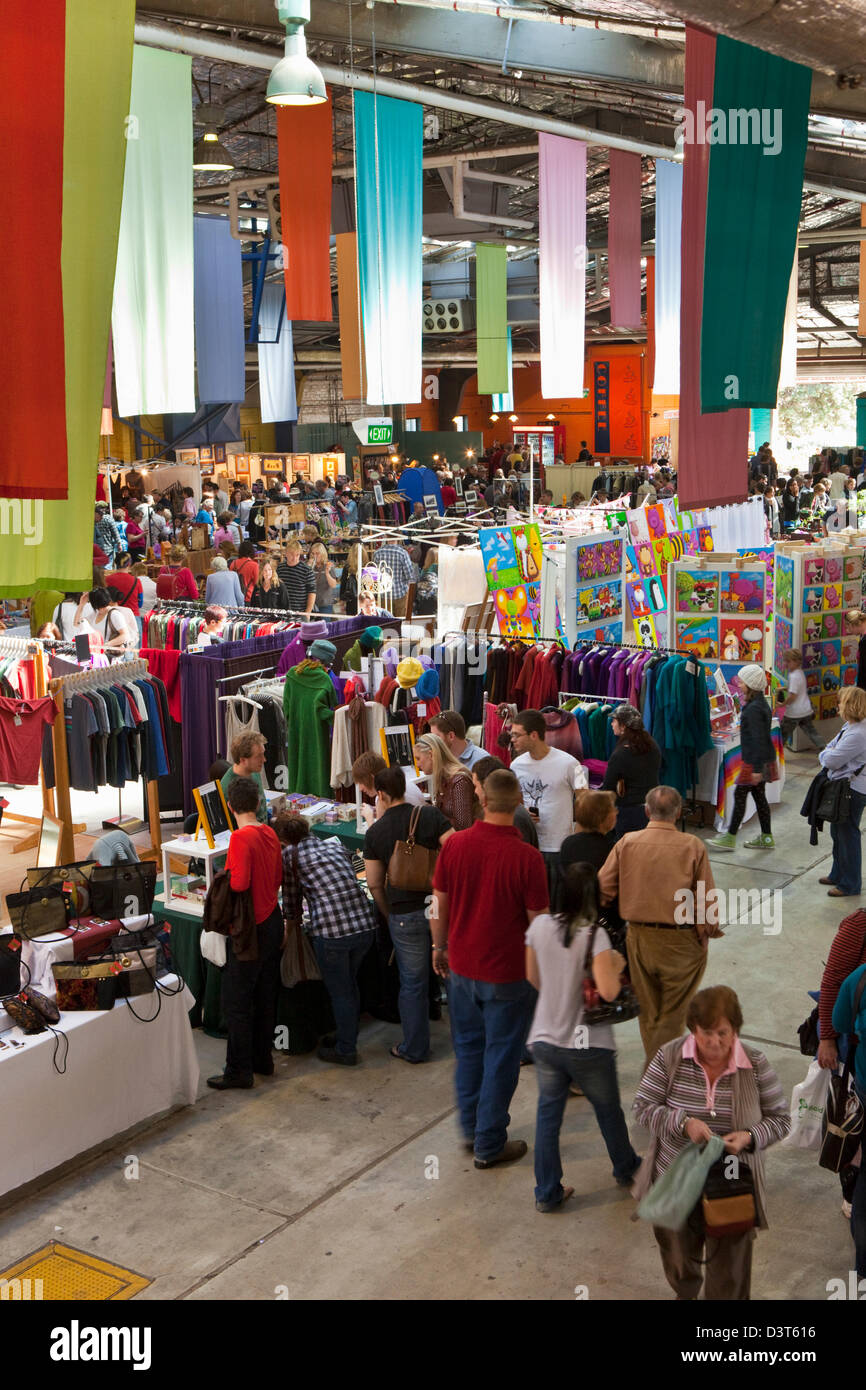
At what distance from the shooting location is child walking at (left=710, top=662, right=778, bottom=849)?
26.6 feet

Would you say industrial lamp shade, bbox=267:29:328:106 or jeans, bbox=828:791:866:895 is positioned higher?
industrial lamp shade, bbox=267:29:328:106

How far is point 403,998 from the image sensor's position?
5805 millimetres

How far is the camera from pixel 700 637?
33.4 ft

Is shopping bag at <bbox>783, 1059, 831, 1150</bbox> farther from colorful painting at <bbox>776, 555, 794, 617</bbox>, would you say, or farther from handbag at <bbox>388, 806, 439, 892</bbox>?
colorful painting at <bbox>776, 555, 794, 617</bbox>

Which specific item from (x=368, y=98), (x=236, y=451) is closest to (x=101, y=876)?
(x=368, y=98)

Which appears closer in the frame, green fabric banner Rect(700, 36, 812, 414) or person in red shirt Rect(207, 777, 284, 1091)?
person in red shirt Rect(207, 777, 284, 1091)

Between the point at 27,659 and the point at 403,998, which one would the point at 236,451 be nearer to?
the point at 27,659

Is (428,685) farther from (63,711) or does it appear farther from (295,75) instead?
(295,75)

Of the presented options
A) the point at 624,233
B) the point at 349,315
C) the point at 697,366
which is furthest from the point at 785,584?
the point at 349,315

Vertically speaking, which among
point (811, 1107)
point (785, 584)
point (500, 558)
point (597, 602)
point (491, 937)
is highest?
point (500, 558)

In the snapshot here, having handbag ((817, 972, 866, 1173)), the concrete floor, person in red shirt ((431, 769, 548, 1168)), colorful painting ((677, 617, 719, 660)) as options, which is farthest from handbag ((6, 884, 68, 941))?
colorful painting ((677, 617, 719, 660))

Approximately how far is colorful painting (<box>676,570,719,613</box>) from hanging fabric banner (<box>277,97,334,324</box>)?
373cm

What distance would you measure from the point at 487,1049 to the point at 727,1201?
1515 millimetres
